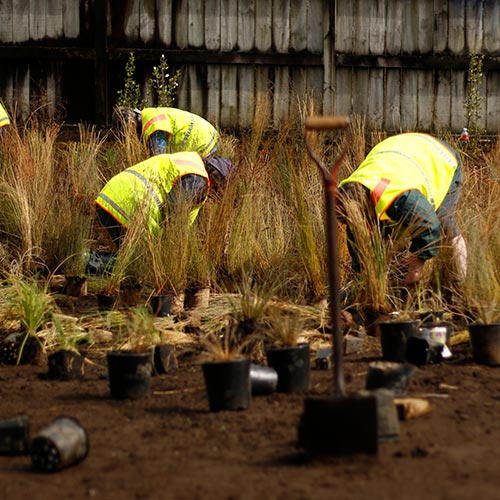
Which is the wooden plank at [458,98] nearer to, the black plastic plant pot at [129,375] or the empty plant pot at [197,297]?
the empty plant pot at [197,297]

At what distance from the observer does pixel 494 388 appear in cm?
490

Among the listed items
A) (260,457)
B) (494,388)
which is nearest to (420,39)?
(494,388)

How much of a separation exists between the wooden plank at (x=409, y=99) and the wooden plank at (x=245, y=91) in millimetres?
1701

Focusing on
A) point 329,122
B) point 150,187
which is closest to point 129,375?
point 329,122

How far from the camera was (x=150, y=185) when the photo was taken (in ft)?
25.7

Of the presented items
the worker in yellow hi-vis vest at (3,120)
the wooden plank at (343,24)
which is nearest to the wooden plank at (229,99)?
the wooden plank at (343,24)

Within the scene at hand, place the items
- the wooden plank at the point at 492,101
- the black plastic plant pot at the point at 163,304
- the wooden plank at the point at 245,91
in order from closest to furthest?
the black plastic plant pot at the point at 163,304 → the wooden plank at the point at 245,91 → the wooden plank at the point at 492,101

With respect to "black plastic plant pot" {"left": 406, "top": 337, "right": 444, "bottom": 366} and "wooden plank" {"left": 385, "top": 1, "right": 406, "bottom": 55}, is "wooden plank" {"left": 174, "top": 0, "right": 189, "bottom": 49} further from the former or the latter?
"black plastic plant pot" {"left": 406, "top": 337, "right": 444, "bottom": 366}

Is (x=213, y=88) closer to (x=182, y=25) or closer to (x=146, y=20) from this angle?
(x=182, y=25)

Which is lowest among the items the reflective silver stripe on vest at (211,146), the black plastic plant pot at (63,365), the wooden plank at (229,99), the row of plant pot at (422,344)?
the black plastic plant pot at (63,365)

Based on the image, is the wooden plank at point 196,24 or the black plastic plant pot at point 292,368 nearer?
the black plastic plant pot at point 292,368

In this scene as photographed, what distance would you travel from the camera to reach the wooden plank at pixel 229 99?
11.8 metres

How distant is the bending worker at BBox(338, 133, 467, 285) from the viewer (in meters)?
6.52

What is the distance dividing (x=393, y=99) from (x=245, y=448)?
8.60m
